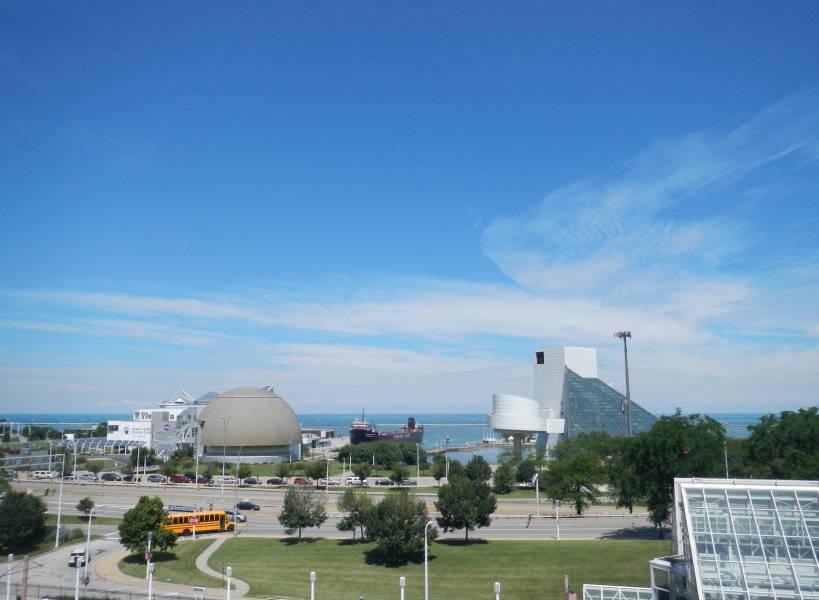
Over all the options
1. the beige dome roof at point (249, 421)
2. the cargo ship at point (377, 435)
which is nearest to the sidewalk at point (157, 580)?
the beige dome roof at point (249, 421)

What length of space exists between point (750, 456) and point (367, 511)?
31.3m

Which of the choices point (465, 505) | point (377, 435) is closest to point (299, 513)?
point (465, 505)

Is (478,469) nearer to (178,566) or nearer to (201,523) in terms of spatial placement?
(201,523)

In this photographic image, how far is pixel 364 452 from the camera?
347 ft

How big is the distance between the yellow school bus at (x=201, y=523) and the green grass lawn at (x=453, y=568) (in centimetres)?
611

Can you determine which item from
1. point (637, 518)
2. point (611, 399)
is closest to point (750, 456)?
point (637, 518)

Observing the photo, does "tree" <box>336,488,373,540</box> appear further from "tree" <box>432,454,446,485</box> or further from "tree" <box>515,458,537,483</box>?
"tree" <box>515,458,537,483</box>

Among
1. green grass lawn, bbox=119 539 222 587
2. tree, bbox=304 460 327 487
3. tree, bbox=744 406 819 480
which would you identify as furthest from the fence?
tree, bbox=304 460 327 487

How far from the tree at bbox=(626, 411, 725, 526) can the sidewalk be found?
2826cm

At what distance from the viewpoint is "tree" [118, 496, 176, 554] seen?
135 feet

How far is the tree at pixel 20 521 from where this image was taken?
4466 centimetres

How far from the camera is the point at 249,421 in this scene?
377 feet

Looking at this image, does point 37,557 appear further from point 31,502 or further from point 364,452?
point 364,452

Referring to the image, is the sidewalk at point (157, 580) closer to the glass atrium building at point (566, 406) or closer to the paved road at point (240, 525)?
the paved road at point (240, 525)
